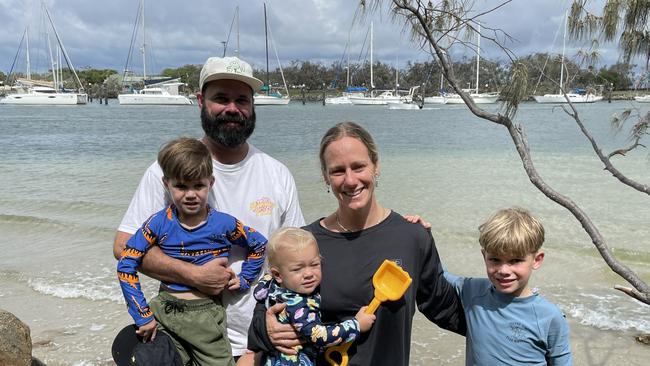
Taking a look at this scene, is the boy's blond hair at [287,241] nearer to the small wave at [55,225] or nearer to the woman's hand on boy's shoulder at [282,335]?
the woman's hand on boy's shoulder at [282,335]

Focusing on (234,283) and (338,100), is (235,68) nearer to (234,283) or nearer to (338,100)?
(234,283)

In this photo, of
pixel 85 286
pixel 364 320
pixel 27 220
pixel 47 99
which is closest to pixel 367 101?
pixel 47 99

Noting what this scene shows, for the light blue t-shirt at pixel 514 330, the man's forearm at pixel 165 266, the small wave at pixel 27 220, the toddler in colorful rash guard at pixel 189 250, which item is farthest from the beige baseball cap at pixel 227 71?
the small wave at pixel 27 220

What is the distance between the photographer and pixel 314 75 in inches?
4461

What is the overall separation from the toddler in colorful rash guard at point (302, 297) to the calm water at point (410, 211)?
2.08 meters

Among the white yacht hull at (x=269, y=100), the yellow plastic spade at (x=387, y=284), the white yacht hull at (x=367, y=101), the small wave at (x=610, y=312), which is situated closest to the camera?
the yellow plastic spade at (x=387, y=284)

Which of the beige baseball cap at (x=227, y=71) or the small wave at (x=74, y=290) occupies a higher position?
the beige baseball cap at (x=227, y=71)

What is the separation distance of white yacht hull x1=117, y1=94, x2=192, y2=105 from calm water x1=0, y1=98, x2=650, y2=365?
5283 cm

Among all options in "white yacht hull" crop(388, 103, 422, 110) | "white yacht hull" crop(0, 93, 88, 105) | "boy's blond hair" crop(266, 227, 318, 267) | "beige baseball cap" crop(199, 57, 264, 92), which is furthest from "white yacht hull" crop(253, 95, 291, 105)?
"boy's blond hair" crop(266, 227, 318, 267)

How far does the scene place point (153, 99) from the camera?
8162 centimetres

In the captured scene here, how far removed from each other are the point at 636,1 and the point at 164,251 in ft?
10.5

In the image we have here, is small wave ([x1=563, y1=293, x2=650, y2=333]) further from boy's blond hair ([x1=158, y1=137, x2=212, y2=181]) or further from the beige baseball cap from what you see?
boy's blond hair ([x1=158, y1=137, x2=212, y2=181])

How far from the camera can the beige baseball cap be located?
2.72m

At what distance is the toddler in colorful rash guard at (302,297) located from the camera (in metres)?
2.08
